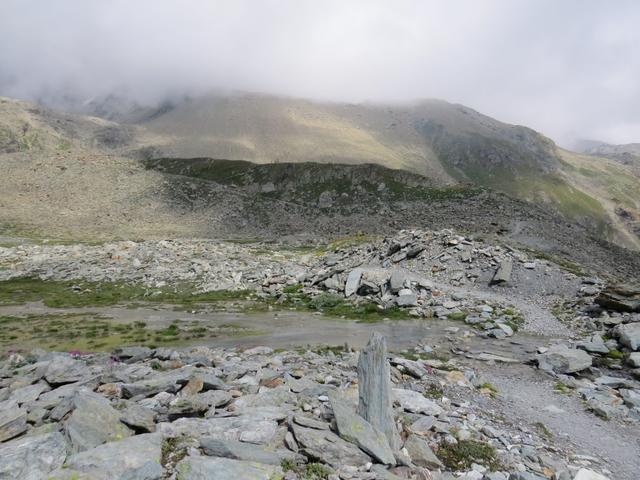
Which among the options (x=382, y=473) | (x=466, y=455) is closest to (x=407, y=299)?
(x=466, y=455)

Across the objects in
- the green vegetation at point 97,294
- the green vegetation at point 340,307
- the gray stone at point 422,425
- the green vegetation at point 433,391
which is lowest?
the green vegetation at point 97,294

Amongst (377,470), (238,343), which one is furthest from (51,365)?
(377,470)

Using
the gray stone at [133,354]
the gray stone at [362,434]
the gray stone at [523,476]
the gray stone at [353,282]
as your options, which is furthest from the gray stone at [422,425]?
the gray stone at [353,282]

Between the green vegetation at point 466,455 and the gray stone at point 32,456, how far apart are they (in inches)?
348

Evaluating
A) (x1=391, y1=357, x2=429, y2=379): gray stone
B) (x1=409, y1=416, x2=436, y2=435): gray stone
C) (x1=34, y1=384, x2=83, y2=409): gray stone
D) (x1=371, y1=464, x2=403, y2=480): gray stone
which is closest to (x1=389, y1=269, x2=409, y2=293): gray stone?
(x1=391, y1=357, x2=429, y2=379): gray stone

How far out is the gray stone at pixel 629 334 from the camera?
22.6 meters

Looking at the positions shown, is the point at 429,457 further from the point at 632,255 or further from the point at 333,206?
the point at 333,206

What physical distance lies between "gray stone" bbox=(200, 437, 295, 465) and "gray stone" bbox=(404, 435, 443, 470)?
3219 millimetres

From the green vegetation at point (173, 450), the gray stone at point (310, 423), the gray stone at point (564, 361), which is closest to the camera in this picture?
the green vegetation at point (173, 450)

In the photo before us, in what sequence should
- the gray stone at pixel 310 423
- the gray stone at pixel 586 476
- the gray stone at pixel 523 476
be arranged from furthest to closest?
the gray stone at pixel 310 423
the gray stone at pixel 586 476
the gray stone at pixel 523 476

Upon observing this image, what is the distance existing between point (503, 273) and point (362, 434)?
3490 centimetres

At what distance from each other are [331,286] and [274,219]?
7064 centimetres

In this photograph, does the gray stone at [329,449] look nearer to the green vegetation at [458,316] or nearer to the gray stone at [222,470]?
the gray stone at [222,470]

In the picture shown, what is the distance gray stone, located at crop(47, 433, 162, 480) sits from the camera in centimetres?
738
